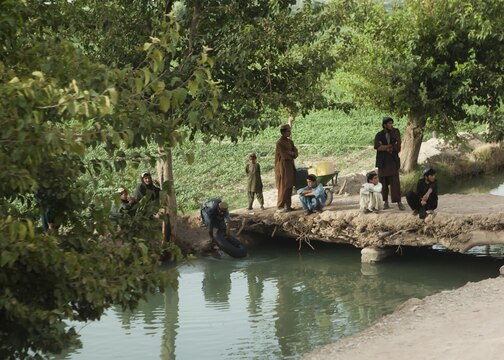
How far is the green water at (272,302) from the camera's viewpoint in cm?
1338

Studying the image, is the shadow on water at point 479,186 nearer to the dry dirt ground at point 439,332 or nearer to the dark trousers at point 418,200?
the dark trousers at point 418,200

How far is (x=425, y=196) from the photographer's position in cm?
1739

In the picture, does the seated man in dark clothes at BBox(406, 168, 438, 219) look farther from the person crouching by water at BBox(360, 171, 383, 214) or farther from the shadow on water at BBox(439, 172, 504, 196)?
the shadow on water at BBox(439, 172, 504, 196)

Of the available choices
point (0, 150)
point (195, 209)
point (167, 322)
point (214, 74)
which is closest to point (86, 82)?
point (0, 150)

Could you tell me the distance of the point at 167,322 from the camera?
14.9m

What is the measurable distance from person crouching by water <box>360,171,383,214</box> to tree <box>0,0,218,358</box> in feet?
32.2

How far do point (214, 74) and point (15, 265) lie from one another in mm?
10612

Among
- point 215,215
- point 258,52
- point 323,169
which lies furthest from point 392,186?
point 258,52

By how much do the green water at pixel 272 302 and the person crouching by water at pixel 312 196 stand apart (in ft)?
3.26

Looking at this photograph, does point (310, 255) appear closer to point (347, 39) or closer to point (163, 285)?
point (347, 39)

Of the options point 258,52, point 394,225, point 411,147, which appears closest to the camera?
point 394,225

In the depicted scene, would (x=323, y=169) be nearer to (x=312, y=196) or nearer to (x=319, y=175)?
(x=319, y=175)

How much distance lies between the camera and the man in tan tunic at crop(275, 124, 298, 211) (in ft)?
62.6

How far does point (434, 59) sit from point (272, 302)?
8592 millimetres
